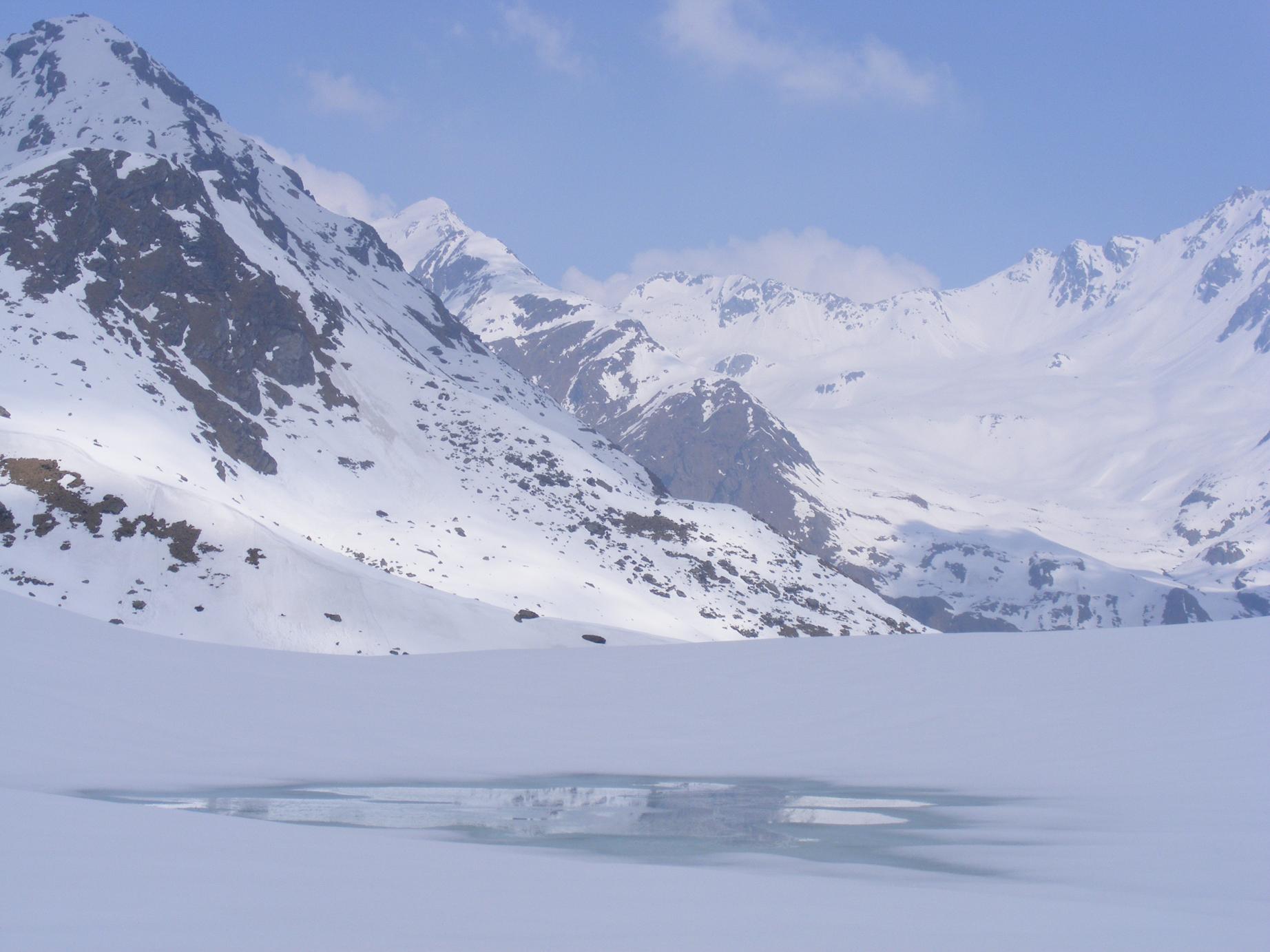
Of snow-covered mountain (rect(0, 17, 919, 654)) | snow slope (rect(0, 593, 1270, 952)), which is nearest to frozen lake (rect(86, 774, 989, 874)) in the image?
snow slope (rect(0, 593, 1270, 952))

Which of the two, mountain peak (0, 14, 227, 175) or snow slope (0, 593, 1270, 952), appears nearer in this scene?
snow slope (0, 593, 1270, 952)

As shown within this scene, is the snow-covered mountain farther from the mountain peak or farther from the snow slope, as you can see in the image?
the snow slope

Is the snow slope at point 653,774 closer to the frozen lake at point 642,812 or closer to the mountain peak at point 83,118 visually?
the frozen lake at point 642,812

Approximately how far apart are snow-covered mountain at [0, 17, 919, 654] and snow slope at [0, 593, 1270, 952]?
102 feet

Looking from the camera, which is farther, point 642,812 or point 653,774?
point 653,774

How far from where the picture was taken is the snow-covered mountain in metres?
55.8

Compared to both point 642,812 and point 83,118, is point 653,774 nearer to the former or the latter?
point 642,812

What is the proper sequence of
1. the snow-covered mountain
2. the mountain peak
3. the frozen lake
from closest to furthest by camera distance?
the frozen lake
the snow-covered mountain
the mountain peak

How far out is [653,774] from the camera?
16984mm

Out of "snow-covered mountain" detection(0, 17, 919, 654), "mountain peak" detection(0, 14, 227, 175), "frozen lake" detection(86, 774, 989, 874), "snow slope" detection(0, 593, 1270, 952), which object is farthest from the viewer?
"mountain peak" detection(0, 14, 227, 175)

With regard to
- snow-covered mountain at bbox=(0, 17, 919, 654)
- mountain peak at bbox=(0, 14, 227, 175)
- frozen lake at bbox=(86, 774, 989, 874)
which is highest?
mountain peak at bbox=(0, 14, 227, 175)

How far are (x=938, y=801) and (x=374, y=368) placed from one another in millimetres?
125769

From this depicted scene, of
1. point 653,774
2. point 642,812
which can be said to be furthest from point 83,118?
point 642,812

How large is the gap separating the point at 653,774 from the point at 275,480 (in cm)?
8823
